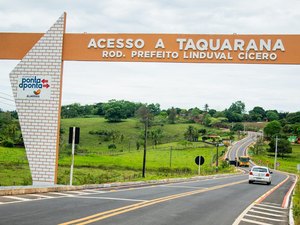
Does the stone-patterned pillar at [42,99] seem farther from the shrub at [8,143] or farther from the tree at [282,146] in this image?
the tree at [282,146]

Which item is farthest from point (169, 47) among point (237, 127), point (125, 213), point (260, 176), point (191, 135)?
point (237, 127)

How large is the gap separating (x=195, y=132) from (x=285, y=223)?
404 feet

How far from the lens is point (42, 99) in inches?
824

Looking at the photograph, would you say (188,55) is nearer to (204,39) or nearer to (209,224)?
(204,39)

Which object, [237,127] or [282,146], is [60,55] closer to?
[282,146]

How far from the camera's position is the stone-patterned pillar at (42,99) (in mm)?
20641

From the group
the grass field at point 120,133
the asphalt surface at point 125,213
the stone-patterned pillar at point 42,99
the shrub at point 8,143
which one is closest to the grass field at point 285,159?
the grass field at point 120,133

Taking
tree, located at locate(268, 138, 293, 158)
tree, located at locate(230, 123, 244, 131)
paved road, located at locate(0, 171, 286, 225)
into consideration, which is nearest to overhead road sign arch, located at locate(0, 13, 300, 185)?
paved road, located at locate(0, 171, 286, 225)

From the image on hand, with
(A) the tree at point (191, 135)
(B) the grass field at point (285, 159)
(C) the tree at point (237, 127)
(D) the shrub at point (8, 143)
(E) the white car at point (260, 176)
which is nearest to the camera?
(E) the white car at point (260, 176)

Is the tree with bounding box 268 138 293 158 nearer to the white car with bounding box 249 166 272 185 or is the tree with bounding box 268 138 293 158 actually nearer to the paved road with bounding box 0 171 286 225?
the white car with bounding box 249 166 272 185

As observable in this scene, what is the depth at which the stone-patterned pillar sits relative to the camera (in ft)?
67.7

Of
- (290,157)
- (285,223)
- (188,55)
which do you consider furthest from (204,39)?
(290,157)

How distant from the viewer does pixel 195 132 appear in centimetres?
13488

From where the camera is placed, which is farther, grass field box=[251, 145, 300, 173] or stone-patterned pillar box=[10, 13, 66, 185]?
grass field box=[251, 145, 300, 173]
